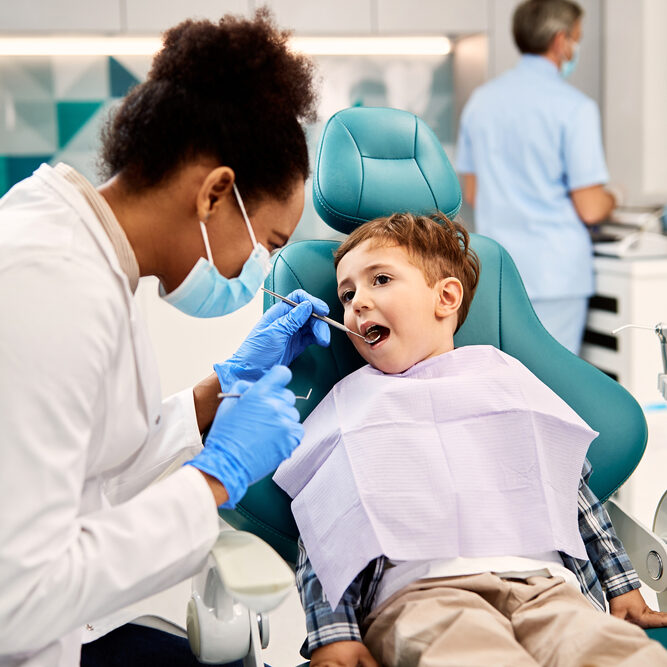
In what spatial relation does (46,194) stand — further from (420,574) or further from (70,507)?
(420,574)

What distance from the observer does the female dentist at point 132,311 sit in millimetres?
818

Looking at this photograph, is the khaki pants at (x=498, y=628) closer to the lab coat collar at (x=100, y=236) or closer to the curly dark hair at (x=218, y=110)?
the lab coat collar at (x=100, y=236)

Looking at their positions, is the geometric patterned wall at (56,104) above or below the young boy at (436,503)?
above

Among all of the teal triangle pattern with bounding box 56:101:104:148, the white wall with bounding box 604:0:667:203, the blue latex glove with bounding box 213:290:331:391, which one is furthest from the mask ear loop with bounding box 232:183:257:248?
the white wall with bounding box 604:0:667:203

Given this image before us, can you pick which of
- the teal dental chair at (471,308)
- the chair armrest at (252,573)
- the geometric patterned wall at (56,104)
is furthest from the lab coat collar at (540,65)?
the chair armrest at (252,573)

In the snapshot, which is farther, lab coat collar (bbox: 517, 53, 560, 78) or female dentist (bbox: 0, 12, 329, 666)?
lab coat collar (bbox: 517, 53, 560, 78)

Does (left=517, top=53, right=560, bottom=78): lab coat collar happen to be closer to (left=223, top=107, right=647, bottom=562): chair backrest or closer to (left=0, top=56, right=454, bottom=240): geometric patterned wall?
(left=0, top=56, right=454, bottom=240): geometric patterned wall

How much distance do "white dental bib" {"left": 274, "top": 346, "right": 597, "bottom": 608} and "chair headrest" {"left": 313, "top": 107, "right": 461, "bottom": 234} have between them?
0.31 m

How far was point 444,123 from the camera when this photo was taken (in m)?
3.73

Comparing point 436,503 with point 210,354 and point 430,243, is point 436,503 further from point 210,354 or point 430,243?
point 210,354

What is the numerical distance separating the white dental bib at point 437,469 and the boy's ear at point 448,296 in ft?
0.33

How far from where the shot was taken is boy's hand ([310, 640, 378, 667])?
1102mm

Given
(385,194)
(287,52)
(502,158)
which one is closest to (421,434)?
(385,194)

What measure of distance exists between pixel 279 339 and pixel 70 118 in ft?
7.90
